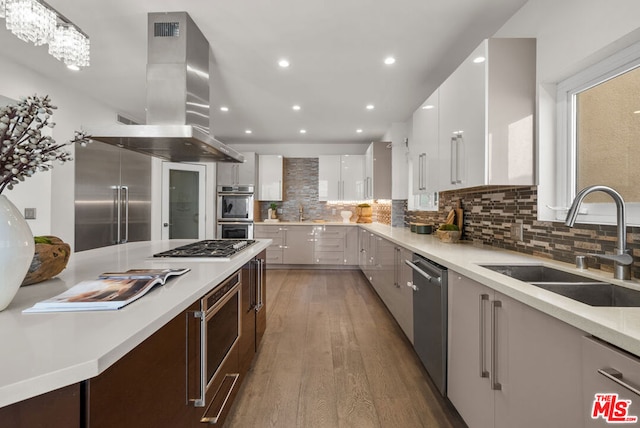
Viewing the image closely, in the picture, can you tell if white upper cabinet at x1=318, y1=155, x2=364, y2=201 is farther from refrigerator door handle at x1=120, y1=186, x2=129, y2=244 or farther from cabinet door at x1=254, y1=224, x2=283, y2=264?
refrigerator door handle at x1=120, y1=186, x2=129, y2=244

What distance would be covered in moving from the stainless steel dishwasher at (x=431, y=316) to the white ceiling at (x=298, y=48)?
173 centimetres

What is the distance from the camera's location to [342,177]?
243 inches

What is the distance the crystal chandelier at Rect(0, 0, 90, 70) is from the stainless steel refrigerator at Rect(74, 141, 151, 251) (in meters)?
2.53

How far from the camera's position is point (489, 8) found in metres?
2.13

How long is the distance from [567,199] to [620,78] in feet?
2.13

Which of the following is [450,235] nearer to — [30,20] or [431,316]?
[431,316]

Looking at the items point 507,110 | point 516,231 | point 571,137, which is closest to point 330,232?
point 516,231

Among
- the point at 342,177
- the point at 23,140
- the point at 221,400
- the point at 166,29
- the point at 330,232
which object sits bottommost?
the point at 221,400

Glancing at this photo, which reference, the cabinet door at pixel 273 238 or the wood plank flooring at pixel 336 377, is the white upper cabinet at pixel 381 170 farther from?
the wood plank flooring at pixel 336 377

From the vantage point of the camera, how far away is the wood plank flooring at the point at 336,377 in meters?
1.78

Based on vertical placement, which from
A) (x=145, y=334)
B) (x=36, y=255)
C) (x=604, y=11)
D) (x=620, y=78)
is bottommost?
(x=145, y=334)

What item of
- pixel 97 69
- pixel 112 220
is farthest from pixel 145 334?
pixel 112 220

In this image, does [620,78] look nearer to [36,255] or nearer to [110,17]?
[36,255]

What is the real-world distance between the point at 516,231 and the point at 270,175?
4793 mm
